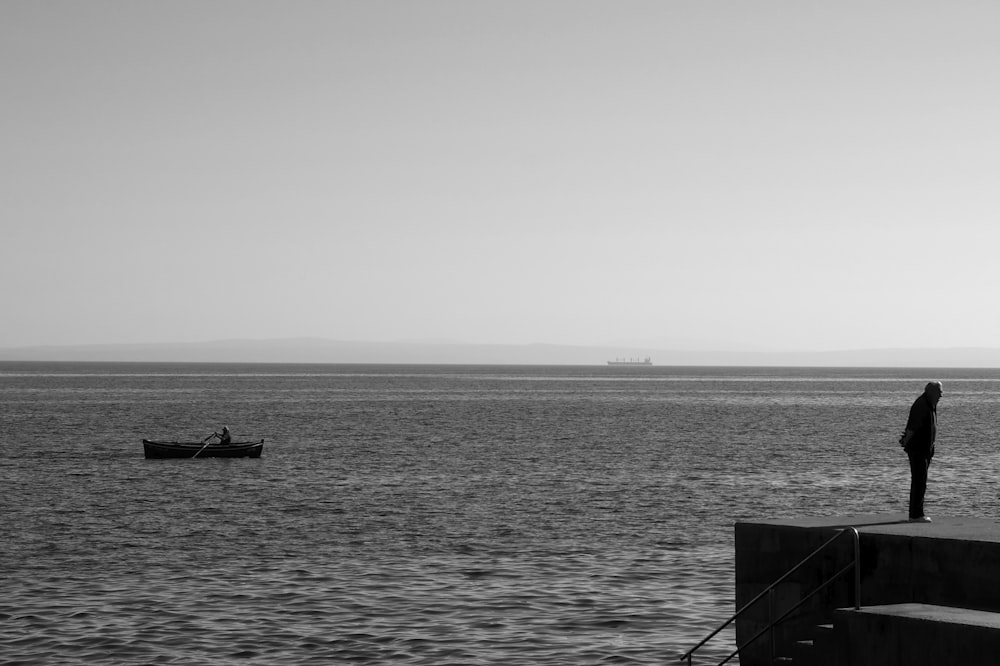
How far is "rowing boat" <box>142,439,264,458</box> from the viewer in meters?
62.0

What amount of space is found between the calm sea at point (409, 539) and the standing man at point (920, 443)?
3.83 m

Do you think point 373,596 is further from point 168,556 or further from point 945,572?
point 945,572

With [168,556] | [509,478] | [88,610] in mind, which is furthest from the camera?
[509,478]

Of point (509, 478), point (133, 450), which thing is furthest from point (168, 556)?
point (133, 450)

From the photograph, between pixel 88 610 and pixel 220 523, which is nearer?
pixel 88 610

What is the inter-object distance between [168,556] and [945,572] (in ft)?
62.6

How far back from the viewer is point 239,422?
339ft

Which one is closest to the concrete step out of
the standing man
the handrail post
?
the handrail post

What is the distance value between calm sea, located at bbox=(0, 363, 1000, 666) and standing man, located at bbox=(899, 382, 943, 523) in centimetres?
383

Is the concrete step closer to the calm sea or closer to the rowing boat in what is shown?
the calm sea

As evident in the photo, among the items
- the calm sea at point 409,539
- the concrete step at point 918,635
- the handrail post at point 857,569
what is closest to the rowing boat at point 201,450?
the calm sea at point 409,539

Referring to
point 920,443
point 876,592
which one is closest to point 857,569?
point 876,592

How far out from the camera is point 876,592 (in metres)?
15.9

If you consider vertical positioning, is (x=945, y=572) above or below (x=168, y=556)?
above
